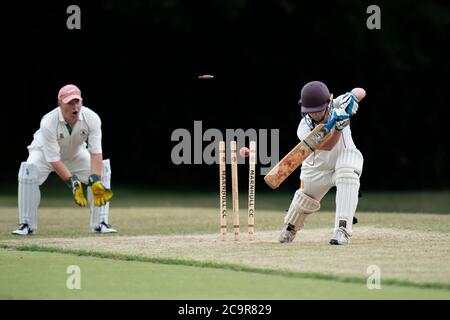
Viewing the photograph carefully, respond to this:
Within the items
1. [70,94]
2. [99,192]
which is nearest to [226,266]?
[99,192]

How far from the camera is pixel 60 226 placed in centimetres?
1225

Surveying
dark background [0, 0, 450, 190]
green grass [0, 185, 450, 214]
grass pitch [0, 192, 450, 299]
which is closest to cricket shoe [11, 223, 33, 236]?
grass pitch [0, 192, 450, 299]

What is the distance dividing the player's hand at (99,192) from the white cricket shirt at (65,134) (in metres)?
0.49

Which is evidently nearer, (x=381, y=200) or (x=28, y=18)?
(x=381, y=200)

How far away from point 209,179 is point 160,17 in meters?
4.73

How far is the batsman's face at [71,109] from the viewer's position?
35.6 ft

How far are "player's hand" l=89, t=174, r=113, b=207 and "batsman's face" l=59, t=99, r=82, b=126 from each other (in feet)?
2.47

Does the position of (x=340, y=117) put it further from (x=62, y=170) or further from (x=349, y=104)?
(x=62, y=170)

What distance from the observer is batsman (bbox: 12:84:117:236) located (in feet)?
35.5

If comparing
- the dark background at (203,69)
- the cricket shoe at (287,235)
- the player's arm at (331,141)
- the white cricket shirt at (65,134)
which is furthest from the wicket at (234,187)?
the dark background at (203,69)

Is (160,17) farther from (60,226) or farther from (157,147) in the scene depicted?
(60,226)

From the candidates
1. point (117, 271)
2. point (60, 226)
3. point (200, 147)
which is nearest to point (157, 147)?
point (200, 147)

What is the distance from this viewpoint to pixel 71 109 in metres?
10.9
